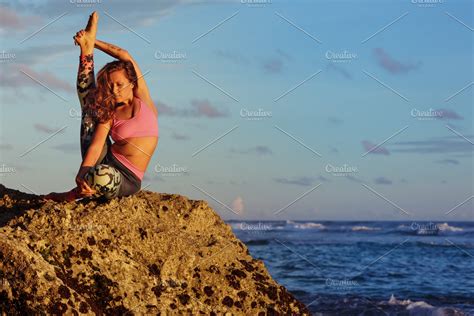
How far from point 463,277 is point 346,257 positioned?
6.84 metres

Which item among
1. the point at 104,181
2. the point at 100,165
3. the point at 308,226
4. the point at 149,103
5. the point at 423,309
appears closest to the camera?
the point at 104,181

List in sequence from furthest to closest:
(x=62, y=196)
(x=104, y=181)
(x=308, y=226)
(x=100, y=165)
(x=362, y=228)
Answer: (x=308, y=226) < (x=362, y=228) < (x=62, y=196) < (x=100, y=165) < (x=104, y=181)

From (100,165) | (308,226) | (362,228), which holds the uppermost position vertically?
(100,165)

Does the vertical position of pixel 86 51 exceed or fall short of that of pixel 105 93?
it exceeds it

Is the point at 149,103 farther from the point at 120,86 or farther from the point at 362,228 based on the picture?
the point at 362,228

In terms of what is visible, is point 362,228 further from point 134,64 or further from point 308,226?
point 134,64

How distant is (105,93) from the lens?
26.5 ft

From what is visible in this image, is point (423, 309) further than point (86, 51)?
Yes

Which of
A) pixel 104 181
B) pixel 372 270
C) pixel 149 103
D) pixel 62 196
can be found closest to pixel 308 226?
pixel 372 270

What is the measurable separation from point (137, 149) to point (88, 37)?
152 cm

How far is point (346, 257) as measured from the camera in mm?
29266

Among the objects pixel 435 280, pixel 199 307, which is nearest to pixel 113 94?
pixel 199 307

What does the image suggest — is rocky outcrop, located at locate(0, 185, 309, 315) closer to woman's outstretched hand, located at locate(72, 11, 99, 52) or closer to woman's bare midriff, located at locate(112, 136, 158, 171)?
woman's bare midriff, located at locate(112, 136, 158, 171)

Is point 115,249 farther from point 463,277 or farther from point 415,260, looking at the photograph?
point 415,260
